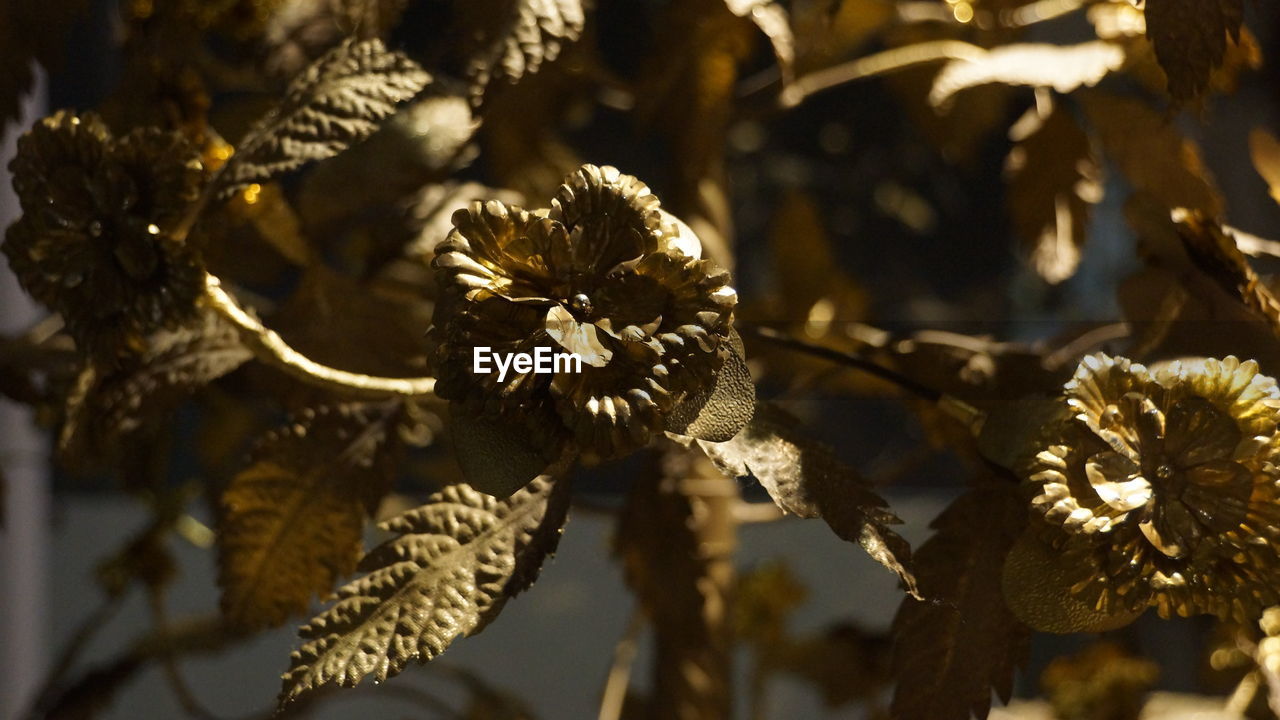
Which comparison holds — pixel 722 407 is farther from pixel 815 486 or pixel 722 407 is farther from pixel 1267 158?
pixel 1267 158

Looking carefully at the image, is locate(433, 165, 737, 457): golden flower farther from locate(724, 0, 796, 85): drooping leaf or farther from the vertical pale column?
the vertical pale column

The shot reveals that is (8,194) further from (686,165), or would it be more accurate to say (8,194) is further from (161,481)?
(686,165)

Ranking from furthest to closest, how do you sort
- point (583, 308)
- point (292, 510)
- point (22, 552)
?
point (22, 552), point (292, 510), point (583, 308)

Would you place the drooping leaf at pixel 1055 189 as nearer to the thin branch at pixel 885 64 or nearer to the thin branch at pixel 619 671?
the thin branch at pixel 885 64

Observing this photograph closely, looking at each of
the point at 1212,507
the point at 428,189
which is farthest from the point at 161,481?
the point at 1212,507

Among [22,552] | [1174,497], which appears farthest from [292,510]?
[22,552]

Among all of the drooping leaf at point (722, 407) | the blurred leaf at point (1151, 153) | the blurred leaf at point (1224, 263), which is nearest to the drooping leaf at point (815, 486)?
→ the drooping leaf at point (722, 407)
